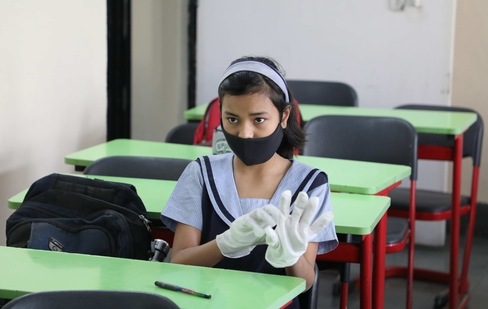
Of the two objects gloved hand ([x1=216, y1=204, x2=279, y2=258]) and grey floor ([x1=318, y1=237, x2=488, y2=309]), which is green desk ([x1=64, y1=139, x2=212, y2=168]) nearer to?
grey floor ([x1=318, y1=237, x2=488, y2=309])

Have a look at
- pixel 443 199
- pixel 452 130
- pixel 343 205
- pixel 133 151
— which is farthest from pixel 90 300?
pixel 443 199

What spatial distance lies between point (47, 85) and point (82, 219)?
1.78 m

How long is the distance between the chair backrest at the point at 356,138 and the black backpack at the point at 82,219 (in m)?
1.50

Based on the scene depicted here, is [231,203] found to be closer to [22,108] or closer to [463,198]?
[22,108]

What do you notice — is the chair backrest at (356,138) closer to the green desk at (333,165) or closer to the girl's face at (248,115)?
the green desk at (333,165)

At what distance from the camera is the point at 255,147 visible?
A: 262cm

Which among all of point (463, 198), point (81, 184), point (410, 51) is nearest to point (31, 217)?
point (81, 184)

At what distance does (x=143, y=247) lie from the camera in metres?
2.76

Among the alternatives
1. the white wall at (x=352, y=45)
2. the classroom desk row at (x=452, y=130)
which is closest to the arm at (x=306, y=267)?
the classroom desk row at (x=452, y=130)

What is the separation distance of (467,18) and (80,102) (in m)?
2.24

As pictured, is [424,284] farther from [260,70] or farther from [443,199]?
[260,70]

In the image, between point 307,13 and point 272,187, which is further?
point 307,13

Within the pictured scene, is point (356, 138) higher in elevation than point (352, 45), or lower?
lower

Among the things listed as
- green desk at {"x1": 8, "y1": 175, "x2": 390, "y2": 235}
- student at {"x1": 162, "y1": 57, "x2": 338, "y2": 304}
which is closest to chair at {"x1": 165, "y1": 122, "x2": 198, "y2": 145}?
green desk at {"x1": 8, "y1": 175, "x2": 390, "y2": 235}
